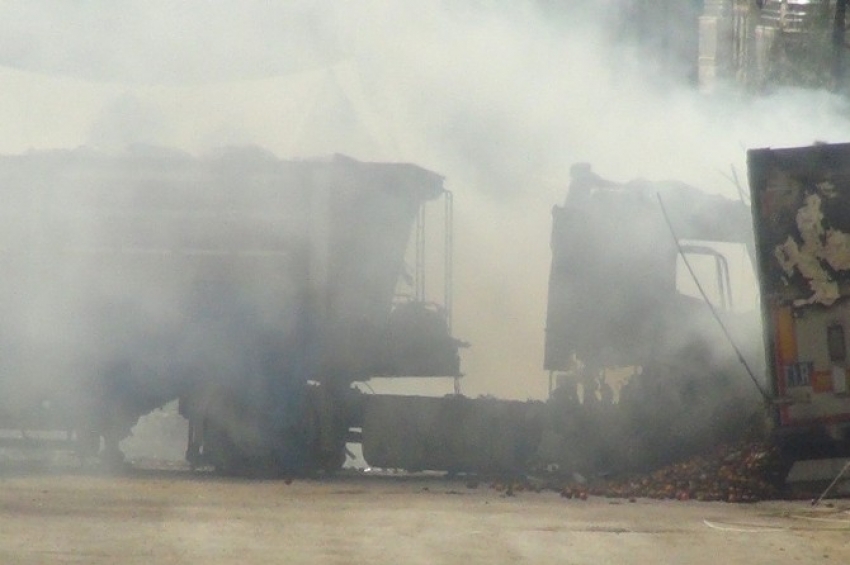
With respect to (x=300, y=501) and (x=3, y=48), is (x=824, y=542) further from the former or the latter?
(x=3, y=48)

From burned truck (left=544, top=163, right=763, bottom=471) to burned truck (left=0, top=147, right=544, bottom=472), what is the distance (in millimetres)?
1225

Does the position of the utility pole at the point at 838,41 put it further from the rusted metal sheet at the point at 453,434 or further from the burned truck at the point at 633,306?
the rusted metal sheet at the point at 453,434

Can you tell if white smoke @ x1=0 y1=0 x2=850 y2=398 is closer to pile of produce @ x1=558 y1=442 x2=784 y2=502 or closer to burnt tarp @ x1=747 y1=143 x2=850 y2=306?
pile of produce @ x1=558 y1=442 x2=784 y2=502

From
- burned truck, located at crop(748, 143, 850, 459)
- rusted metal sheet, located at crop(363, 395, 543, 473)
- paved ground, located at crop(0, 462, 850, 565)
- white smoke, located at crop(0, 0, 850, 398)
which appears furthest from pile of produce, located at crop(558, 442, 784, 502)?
white smoke, located at crop(0, 0, 850, 398)

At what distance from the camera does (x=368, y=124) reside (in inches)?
745

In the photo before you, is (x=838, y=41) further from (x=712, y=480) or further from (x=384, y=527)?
(x=384, y=527)

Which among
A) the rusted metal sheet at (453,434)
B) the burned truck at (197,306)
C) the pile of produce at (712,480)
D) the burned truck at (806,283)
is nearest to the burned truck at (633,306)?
the rusted metal sheet at (453,434)

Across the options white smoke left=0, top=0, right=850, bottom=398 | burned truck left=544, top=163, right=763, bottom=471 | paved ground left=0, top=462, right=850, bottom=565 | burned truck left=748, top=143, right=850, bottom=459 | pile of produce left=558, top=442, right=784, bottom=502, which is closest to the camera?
paved ground left=0, top=462, right=850, bottom=565

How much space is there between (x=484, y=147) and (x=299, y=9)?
10.6 ft

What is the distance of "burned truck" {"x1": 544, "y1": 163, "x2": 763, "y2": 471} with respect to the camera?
13383 mm

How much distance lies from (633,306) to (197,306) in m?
4.71

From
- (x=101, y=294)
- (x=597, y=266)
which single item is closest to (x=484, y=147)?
(x=597, y=266)

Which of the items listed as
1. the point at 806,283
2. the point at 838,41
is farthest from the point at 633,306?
the point at 838,41

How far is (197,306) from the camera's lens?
1427cm
